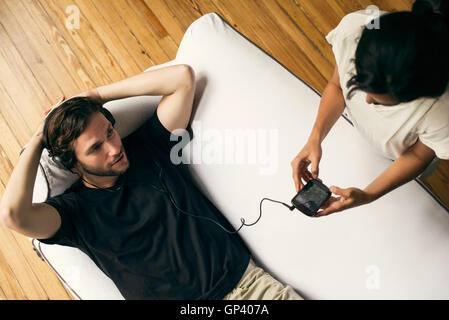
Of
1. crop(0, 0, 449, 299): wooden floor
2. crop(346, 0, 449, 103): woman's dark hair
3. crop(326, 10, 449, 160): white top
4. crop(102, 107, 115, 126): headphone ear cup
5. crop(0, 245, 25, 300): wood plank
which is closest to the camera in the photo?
crop(346, 0, 449, 103): woman's dark hair

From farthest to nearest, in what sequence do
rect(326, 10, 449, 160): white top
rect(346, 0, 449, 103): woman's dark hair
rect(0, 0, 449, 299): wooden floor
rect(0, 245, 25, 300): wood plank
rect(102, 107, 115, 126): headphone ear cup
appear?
rect(0, 0, 449, 299): wooden floor < rect(0, 245, 25, 300): wood plank < rect(102, 107, 115, 126): headphone ear cup < rect(326, 10, 449, 160): white top < rect(346, 0, 449, 103): woman's dark hair

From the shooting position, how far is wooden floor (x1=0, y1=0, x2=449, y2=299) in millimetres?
1761

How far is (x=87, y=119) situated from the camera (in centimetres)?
109

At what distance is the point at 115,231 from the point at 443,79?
1101 millimetres

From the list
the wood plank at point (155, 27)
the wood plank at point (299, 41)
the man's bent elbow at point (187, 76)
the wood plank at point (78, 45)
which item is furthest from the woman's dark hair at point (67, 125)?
the wood plank at point (299, 41)

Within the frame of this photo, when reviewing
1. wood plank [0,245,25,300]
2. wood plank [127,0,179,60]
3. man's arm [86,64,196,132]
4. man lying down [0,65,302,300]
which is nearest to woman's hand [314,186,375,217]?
man lying down [0,65,302,300]

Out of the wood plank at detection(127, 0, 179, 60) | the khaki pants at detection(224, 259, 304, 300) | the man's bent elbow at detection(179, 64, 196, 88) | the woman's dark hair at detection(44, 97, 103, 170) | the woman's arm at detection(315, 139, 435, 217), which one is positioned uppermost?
the wood plank at detection(127, 0, 179, 60)

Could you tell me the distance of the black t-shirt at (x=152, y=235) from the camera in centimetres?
117

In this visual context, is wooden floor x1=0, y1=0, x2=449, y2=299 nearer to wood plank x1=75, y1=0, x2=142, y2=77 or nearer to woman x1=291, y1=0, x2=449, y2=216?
wood plank x1=75, y1=0, x2=142, y2=77

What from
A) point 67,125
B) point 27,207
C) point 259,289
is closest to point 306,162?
point 259,289

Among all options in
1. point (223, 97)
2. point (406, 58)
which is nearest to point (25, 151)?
point (223, 97)

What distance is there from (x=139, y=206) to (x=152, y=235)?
0.12 m

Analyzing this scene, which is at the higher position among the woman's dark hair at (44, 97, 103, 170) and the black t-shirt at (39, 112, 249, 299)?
the woman's dark hair at (44, 97, 103, 170)

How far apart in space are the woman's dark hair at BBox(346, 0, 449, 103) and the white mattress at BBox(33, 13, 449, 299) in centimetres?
43
